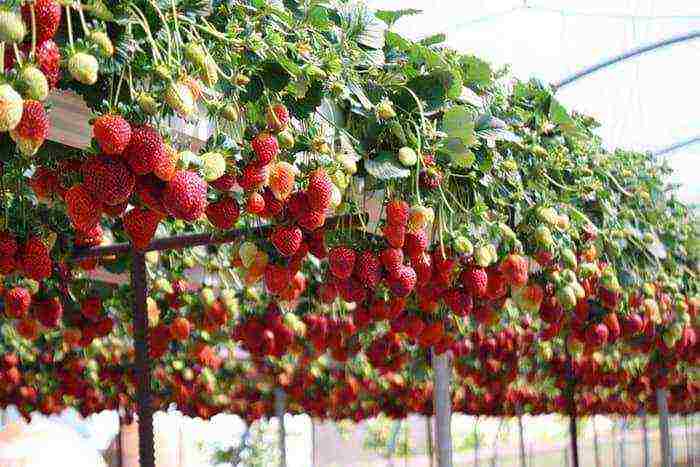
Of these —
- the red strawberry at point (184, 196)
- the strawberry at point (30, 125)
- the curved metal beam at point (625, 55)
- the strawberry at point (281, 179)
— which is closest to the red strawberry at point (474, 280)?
the strawberry at point (281, 179)

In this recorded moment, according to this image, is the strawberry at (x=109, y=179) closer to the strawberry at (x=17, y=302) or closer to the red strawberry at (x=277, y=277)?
the red strawberry at (x=277, y=277)

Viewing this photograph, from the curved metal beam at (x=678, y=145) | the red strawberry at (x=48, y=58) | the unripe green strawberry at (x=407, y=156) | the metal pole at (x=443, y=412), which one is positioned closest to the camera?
the red strawberry at (x=48, y=58)

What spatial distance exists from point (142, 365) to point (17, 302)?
19.1 inches

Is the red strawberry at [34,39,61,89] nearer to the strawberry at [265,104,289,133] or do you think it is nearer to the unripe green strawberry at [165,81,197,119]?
the unripe green strawberry at [165,81,197,119]

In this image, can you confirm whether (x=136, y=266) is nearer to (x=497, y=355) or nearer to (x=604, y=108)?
(x=497, y=355)

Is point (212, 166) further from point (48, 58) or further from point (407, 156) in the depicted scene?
point (407, 156)

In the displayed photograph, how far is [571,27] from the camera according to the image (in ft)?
23.9

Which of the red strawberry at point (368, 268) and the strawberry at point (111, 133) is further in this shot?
the red strawberry at point (368, 268)

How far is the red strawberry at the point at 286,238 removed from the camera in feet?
8.16

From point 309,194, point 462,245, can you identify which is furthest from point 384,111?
point 462,245

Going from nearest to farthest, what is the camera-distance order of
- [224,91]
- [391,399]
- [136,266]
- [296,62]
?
[224,91], [296,62], [136,266], [391,399]

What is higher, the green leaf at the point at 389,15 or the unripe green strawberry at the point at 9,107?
the green leaf at the point at 389,15

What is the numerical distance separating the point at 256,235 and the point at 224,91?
0.94 meters

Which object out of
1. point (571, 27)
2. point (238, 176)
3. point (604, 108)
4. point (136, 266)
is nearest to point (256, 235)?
point (136, 266)
